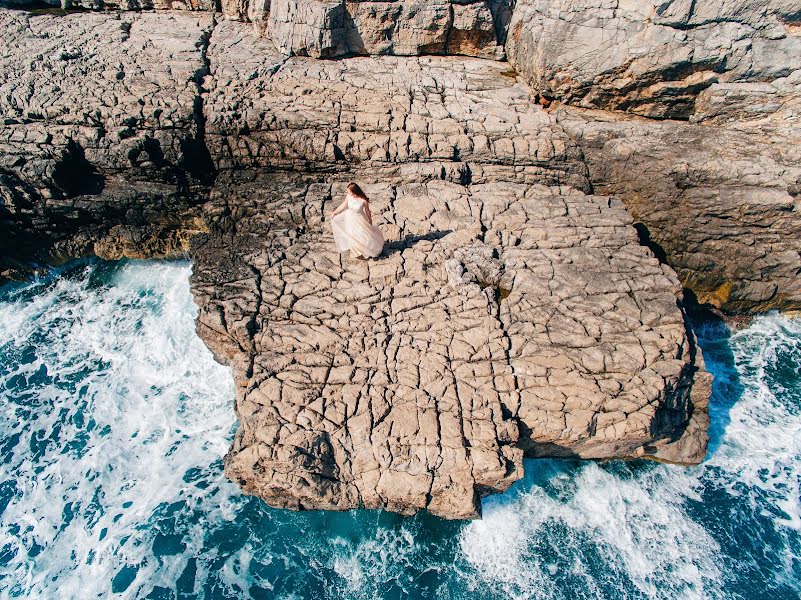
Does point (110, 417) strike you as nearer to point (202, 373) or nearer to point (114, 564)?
point (202, 373)

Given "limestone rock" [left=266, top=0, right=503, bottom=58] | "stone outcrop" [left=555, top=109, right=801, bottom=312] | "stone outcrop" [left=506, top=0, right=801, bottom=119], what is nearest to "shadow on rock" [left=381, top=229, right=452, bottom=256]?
"stone outcrop" [left=555, top=109, right=801, bottom=312]

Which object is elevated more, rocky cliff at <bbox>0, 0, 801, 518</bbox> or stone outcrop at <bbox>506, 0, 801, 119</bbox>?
stone outcrop at <bbox>506, 0, 801, 119</bbox>

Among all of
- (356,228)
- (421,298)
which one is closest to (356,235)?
(356,228)

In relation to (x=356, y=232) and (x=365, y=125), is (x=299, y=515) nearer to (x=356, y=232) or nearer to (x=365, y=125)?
(x=356, y=232)

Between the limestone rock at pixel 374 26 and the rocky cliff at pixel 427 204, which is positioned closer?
the rocky cliff at pixel 427 204

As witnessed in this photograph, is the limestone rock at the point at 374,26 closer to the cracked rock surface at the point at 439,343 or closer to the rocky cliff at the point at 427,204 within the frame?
the rocky cliff at the point at 427,204

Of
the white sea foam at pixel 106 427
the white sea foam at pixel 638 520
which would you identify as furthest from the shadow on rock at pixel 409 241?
the white sea foam at pixel 638 520

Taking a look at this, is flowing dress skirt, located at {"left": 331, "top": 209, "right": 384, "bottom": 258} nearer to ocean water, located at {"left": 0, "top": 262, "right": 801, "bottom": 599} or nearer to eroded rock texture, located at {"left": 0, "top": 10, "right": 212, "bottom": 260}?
ocean water, located at {"left": 0, "top": 262, "right": 801, "bottom": 599}
